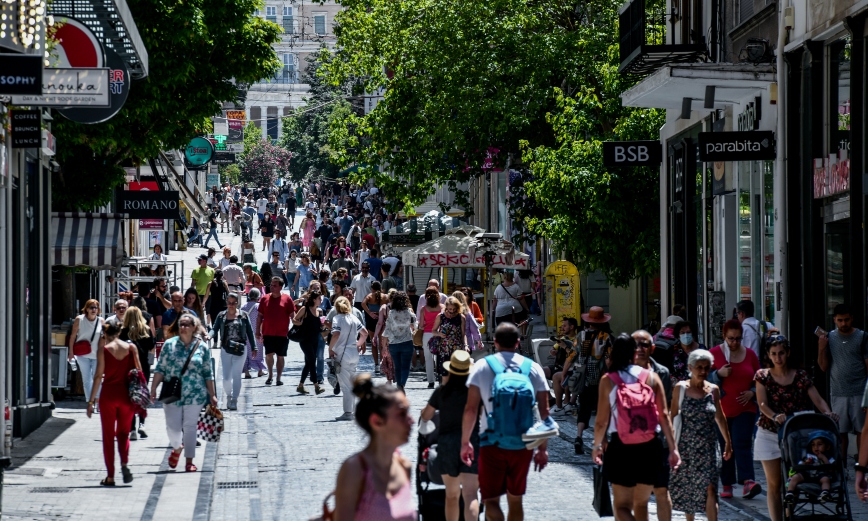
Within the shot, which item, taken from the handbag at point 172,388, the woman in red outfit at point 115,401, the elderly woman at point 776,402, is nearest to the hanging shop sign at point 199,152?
the handbag at point 172,388

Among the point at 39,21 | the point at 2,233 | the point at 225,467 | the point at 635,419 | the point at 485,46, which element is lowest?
the point at 225,467

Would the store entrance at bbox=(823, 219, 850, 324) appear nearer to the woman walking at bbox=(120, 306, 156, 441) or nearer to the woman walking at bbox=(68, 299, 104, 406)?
the woman walking at bbox=(120, 306, 156, 441)

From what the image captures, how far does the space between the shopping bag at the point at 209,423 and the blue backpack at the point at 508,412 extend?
17.0ft

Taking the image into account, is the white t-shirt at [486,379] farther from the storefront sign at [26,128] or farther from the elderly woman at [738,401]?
the storefront sign at [26,128]

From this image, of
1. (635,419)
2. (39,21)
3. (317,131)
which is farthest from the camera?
(317,131)

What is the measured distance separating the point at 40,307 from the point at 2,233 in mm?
3913

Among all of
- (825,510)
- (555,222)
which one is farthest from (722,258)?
(825,510)

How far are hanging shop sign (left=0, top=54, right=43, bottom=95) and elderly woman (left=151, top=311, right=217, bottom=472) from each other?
3.34 m

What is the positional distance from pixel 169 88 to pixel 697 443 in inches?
568

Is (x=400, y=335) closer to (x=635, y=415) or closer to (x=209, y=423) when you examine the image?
(x=209, y=423)

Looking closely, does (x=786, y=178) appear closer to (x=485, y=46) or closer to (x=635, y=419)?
(x=635, y=419)

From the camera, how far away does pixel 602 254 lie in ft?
88.2

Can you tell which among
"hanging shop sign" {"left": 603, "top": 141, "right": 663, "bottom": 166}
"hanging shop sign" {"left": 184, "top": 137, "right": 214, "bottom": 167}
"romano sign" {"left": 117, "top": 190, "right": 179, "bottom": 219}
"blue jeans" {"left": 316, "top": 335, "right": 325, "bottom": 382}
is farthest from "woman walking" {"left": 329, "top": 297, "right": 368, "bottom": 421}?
"hanging shop sign" {"left": 184, "top": 137, "right": 214, "bottom": 167}

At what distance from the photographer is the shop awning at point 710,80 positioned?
58.7 feet
